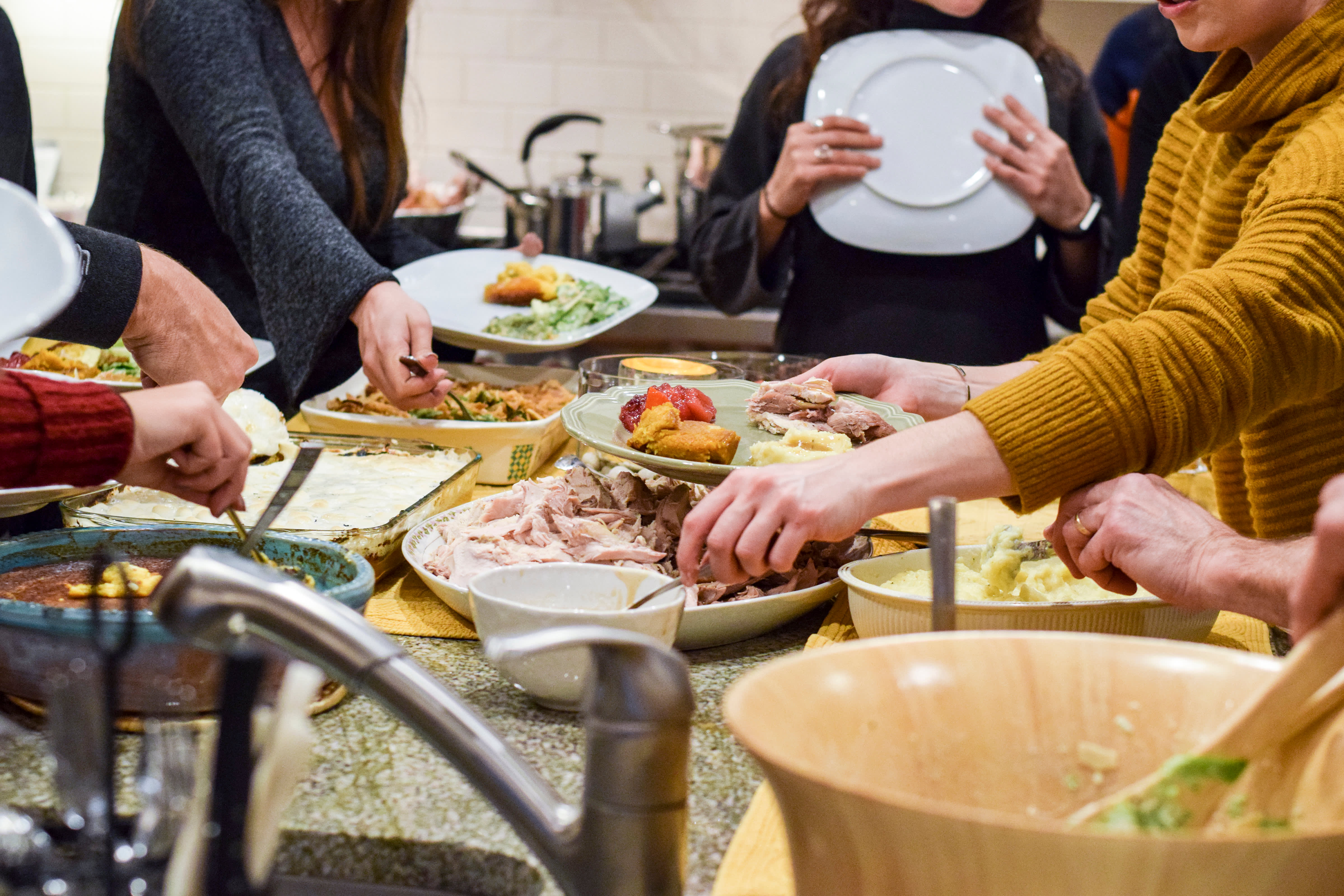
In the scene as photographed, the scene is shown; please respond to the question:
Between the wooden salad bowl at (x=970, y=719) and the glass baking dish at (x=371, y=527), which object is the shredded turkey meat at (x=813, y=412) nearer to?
the glass baking dish at (x=371, y=527)

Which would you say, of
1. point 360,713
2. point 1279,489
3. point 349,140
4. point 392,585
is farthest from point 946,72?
point 360,713

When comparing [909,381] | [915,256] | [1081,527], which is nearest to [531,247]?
[915,256]

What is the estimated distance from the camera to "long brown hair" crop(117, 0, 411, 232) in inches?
83.7

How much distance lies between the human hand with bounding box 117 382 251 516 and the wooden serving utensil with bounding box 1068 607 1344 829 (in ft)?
2.25

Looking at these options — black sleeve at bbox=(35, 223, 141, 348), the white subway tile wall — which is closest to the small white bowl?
black sleeve at bbox=(35, 223, 141, 348)

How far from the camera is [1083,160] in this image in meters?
2.48

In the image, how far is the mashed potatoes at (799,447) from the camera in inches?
49.2

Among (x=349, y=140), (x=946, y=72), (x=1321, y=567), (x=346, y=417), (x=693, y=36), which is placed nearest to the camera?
(x=1321, y=567)

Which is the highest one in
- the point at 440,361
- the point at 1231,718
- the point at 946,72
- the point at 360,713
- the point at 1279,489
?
the point at 946,72

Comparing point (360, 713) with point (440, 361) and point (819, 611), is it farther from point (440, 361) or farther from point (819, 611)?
point (440, 361)

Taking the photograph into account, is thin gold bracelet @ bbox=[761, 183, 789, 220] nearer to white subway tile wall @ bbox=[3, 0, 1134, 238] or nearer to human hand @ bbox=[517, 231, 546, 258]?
human hand @ bbox=[517, 231, 546, 258]

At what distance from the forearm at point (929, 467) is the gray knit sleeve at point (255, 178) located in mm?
956

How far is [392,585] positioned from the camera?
1371 millimetres

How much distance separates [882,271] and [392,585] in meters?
1.39
